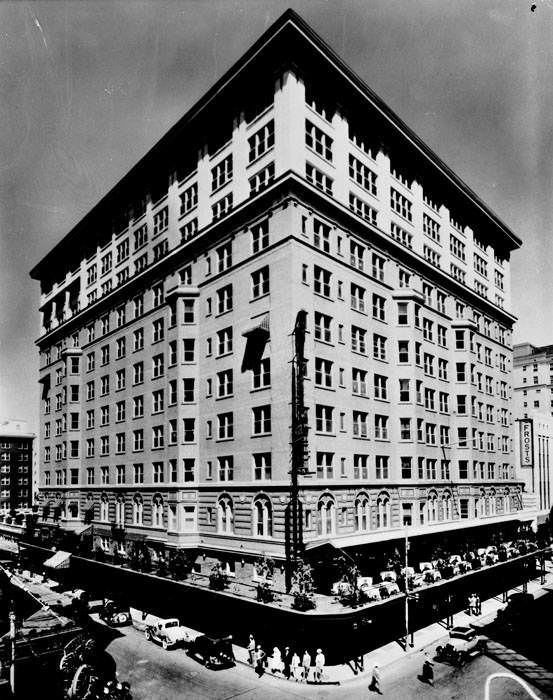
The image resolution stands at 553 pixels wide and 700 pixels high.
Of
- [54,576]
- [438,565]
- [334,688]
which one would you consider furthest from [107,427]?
[334,688]

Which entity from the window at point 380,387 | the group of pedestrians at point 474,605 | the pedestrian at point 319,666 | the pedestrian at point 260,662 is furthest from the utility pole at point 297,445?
the group of pedestrians at point 474,605

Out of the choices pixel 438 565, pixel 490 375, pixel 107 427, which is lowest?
pixel 438 565

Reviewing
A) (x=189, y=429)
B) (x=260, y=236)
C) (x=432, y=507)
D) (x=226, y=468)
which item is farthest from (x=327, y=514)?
(x=260, y=236)

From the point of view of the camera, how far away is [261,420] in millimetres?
41250

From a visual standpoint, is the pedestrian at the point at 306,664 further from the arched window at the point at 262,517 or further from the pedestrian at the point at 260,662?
the arched window at the point at 262,517

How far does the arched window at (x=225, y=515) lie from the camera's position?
1684 inches

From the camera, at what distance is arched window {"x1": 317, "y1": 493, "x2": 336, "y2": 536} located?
1533 inches

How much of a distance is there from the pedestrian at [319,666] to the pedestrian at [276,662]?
1984 mm

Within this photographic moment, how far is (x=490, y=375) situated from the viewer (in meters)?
67.2

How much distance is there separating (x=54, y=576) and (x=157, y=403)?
841 inches

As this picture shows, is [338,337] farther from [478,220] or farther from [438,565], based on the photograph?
[478,220]

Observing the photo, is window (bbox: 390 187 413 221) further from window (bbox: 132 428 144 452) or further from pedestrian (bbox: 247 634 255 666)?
pedestrian (bbox: 247 634 255 666)

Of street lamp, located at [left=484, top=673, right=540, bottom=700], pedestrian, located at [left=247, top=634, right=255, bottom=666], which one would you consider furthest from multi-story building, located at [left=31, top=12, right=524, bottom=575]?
street lamp, located at [left=484, top=673, right=540, bottom=700]

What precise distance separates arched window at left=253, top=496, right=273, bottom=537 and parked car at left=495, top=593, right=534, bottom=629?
17.2m
